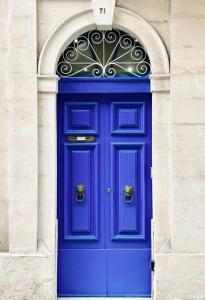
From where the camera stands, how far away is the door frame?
7.56 meters

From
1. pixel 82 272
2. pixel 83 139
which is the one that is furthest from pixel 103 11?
pixel 82 272

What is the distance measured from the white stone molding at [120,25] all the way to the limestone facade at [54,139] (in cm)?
1

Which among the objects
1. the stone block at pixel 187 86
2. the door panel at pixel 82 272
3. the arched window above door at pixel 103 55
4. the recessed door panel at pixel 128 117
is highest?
the arched window above door at pixel 103 55

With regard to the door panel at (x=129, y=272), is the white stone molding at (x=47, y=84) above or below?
above

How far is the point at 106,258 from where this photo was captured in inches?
308

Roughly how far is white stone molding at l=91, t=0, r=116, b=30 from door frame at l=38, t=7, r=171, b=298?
0.07 m

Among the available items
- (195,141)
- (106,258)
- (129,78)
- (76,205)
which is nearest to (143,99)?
(129,78)

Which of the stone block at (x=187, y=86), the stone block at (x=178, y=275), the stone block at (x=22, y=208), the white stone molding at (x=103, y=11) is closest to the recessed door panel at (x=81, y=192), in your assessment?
the stone block at (x=22, y=208)

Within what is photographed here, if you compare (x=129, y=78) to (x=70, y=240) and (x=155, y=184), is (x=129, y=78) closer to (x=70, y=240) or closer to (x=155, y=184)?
(x=155, y=184)

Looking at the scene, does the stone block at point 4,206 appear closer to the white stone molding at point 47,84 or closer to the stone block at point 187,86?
the white stone molding at point 47,84

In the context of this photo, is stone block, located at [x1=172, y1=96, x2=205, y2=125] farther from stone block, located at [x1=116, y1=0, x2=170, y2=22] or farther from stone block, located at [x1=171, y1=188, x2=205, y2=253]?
stone block, located at [x1=116, y1=0, x2=170, y2=22]

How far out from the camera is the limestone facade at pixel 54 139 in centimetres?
744

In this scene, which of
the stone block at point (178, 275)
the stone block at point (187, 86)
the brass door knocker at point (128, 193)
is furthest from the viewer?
the brass door knocker at point (128, 193)

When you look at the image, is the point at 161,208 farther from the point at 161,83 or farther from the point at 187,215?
the point at 161,83
